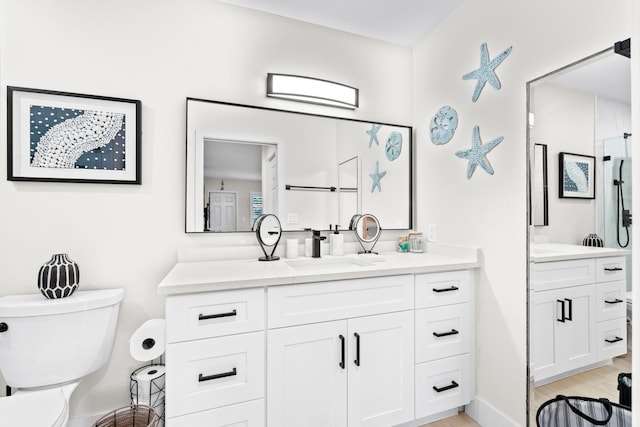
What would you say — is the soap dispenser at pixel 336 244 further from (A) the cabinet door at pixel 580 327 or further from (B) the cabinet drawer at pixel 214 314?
(A) the cabinet door at pixel 580 327

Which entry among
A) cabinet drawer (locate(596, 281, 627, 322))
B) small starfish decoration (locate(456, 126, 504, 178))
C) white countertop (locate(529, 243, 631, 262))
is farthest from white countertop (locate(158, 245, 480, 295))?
cabinet drawer (locate(596, 281, 627, 322))

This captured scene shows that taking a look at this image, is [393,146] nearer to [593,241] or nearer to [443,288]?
[443,288]

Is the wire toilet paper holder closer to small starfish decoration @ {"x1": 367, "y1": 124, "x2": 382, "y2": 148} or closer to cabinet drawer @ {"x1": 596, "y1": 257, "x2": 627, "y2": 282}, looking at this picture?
small starfish decoration @ {"x1": 367, "y1": 124, "x2": 382, "y2": 148}

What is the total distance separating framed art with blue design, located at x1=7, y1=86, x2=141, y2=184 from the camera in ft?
5.08

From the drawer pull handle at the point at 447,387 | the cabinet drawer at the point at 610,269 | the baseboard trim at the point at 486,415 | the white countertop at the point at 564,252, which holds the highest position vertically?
the white countertop at the point at 564,252

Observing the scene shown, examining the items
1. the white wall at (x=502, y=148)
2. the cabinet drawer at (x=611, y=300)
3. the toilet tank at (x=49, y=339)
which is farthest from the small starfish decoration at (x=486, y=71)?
the toilet tank at (x=49, y=339)

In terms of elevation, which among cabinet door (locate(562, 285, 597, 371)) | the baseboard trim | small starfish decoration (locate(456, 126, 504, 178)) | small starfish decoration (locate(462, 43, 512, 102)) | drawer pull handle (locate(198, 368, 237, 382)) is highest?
small starfish decoration (locate(462, 43, 512, 102))

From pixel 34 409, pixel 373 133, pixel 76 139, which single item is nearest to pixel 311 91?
pixel 373 133

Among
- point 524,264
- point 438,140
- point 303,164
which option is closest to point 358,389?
point 524,264

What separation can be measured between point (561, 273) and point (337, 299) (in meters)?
1.03

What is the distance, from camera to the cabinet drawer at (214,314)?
124 centimetres

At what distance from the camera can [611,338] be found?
47.9 inches

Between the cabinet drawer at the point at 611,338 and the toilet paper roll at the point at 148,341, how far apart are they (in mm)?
1924

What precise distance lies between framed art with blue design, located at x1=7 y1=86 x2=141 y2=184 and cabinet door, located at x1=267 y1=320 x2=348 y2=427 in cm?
121
